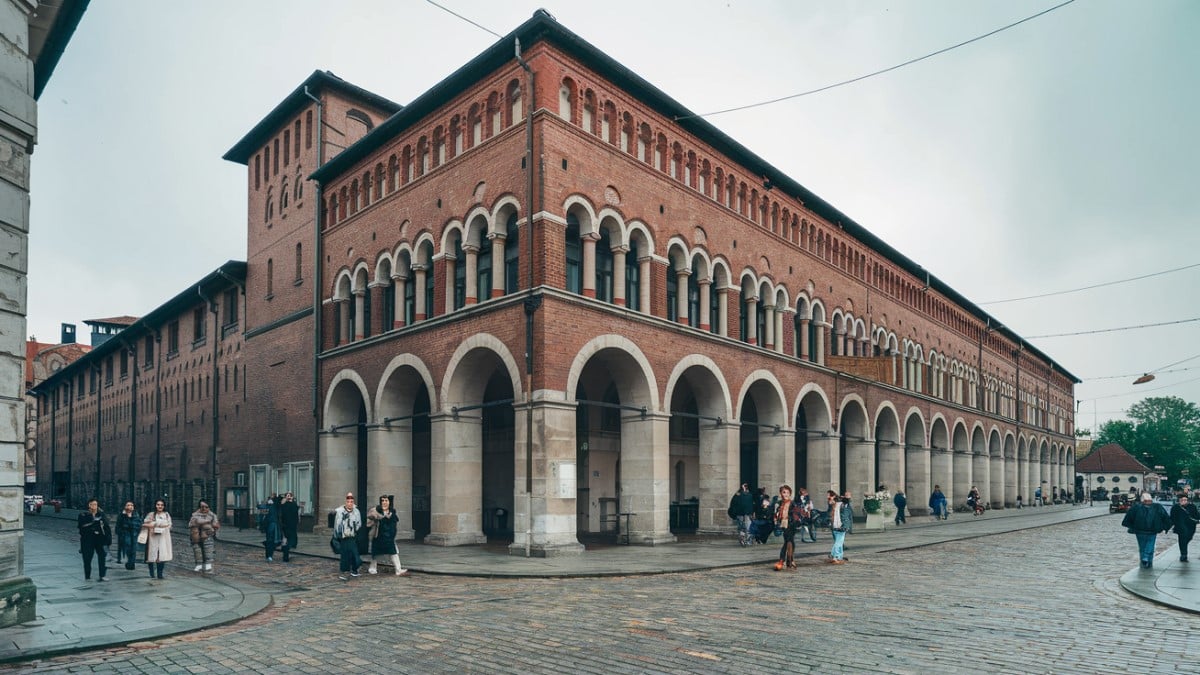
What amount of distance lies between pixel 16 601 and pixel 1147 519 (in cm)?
1966

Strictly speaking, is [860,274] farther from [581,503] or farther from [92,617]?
[92,617]

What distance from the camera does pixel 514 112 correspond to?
23.3 metres

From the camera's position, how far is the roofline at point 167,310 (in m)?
39.4

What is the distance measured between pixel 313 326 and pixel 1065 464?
7801 cm

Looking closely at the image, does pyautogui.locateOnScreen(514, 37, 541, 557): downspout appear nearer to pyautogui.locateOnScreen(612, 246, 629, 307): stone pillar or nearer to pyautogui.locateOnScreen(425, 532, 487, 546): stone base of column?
pyautogui.locateOnScreen(612, 246, 629, 307): stone pillar

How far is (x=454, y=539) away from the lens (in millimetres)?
24312

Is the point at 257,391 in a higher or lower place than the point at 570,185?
lower

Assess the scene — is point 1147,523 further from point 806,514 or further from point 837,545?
point 806,514

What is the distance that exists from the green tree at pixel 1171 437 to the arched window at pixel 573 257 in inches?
4918

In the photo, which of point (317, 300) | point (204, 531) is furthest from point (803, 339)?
point (204, 531)

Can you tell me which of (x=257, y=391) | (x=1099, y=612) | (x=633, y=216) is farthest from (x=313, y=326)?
(x=1099, y=612)

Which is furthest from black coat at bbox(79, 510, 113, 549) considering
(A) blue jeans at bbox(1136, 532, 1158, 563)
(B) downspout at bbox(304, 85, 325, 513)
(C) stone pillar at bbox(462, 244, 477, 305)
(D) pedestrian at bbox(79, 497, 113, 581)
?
(A) blue jeans at bbox(1136, 532, 1158, 563)

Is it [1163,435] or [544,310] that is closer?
[544,310]

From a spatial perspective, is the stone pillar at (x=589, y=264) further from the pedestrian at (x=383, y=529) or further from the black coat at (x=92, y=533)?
the black coat at (x=92, y=533)
